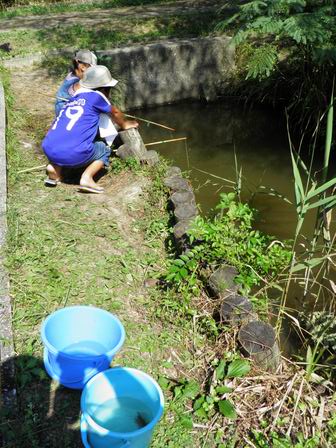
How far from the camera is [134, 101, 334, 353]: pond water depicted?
5.81 metres

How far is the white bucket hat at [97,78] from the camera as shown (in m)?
4.86

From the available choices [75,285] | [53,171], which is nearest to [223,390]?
[75,285]

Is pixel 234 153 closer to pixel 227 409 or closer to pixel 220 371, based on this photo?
pixel 220 371

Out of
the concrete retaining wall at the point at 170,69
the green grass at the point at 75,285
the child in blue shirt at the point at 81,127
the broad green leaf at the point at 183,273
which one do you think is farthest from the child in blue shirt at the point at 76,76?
the concrete retaining wall at the point at 170,69

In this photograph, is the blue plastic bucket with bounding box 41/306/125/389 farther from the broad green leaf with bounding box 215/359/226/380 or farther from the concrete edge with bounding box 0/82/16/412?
the broad green leaf with bounding box 215/359/226/380

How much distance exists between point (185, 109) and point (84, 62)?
386 cm

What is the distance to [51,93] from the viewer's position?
7559 millimetres

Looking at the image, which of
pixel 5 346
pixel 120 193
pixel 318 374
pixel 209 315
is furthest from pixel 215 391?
pixel 120 193

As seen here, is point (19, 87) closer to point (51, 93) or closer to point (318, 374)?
point (51, 93)

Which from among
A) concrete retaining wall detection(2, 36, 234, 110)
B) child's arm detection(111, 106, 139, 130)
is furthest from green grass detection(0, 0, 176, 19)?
child's arm detection(111, 106, 139, 130)

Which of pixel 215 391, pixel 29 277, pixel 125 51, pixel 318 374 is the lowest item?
pixel 318 374

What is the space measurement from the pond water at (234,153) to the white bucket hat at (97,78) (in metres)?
1.44

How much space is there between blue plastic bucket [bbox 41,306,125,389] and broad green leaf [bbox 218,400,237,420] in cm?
69

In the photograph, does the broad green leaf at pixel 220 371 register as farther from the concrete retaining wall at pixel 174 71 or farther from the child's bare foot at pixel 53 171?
the concrete retaining wall at pixel 174 71
